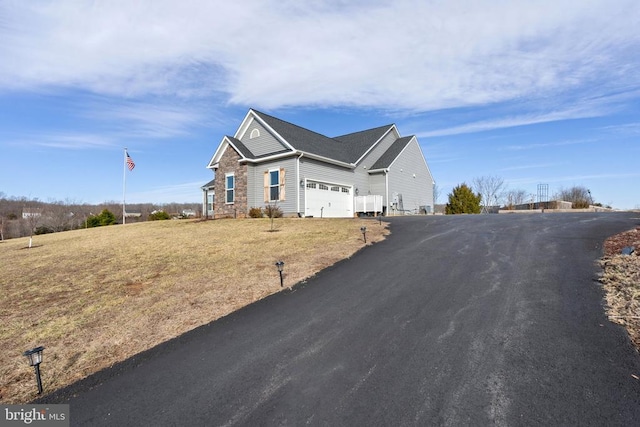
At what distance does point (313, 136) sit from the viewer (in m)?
23.4

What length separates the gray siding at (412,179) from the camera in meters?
23.7

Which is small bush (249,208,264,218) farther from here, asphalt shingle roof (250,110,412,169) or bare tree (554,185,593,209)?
bare tree (554,185,593,209)

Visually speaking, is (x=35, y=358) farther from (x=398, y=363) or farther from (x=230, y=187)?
(x=230, y=187)

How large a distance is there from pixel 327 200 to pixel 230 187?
22.7ft

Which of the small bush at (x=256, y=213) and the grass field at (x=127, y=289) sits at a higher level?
the small bush at (x=256, y=213)

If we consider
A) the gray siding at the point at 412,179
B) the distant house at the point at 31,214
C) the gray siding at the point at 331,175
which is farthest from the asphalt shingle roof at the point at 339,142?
the distant house at the point at 31,214

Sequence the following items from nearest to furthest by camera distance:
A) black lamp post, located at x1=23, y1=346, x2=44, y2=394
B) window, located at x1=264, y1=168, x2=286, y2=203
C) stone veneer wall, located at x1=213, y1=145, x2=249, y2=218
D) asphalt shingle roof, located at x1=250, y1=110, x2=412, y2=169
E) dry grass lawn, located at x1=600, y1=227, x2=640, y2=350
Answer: black lamp post, located at x1=23, y1=346, x2=44, y2=394, dry grass lawn, located at x1=600, y1=227, x2=640, y2=350, window, located at x1=264, y1=168, x2=286, y2=203, asphalt shingle roof, located at x1=250, y1=110, x2=412, y2=169, stone veneer wall, located at x1=213, y1=145, x2=249, y2=218

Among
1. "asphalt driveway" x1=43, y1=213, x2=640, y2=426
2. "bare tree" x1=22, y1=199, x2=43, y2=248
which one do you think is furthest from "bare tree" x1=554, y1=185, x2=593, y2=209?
"bare tree" x1=22, y1=199, x2=43, y2=248

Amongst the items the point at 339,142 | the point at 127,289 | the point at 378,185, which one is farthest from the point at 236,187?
the point at 127,289

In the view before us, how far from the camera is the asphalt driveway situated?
2.85m

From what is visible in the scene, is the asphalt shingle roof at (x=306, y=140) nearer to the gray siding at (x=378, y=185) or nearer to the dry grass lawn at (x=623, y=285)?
the gray siding at (x=378, y=185)

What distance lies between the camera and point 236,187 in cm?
2064

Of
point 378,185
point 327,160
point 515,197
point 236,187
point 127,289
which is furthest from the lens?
point 515,197

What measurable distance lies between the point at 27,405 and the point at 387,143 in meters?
25.2
